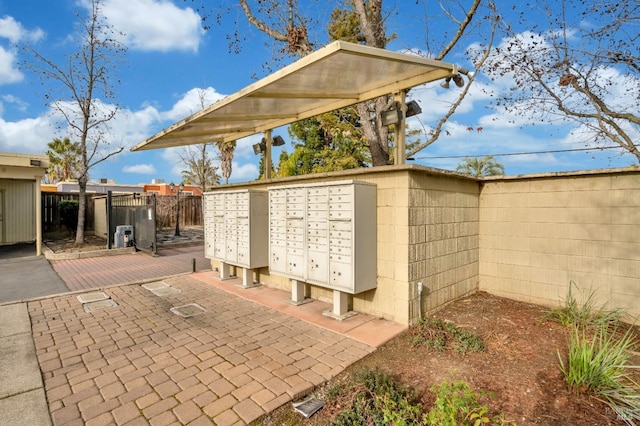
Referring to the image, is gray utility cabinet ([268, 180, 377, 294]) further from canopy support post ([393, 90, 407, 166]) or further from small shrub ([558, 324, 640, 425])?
small shrub ([558, 324, 640, 425])

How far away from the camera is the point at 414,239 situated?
402 cm

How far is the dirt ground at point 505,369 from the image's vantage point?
2.35 m

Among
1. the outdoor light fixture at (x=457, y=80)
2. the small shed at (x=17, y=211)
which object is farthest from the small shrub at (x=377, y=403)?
the small shed at (x=17, y=211)

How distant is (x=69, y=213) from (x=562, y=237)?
18122 mm

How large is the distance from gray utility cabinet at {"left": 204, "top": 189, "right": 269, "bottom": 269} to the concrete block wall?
284cm

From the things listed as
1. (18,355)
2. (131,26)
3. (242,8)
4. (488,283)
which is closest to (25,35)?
(131,26)

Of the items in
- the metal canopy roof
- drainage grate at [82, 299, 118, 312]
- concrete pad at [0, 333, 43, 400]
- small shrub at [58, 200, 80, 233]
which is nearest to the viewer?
concrete pad at [0, 333, 43, 400]

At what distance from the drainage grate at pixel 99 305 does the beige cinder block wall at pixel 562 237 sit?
612cm

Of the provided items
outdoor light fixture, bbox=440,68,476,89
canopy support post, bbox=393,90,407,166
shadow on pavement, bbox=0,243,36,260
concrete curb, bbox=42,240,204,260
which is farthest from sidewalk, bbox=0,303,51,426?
shadow on pavement, bbox=0,243,36,260

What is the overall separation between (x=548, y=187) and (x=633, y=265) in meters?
1.39

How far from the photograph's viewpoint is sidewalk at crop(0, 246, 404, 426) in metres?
2.46

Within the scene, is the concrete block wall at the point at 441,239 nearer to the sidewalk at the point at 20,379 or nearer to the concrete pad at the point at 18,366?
the sidewalk at the point at 20,379

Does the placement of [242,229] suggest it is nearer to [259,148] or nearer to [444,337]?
[259,148]

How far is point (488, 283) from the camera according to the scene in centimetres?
534
